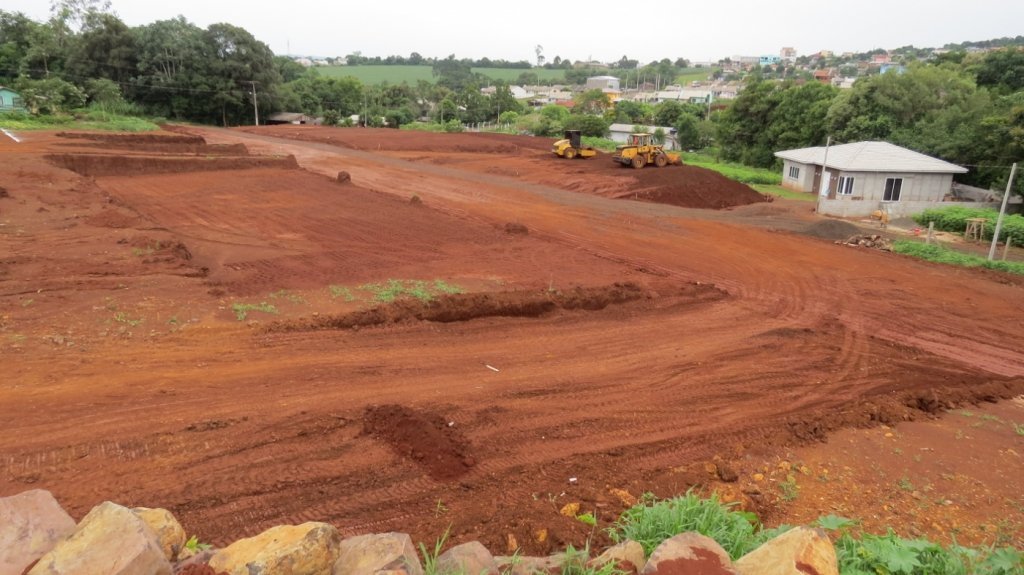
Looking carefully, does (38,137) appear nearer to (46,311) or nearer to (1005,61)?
(46,311)

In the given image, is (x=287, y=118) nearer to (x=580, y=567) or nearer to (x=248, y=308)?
(x=248, y=308)

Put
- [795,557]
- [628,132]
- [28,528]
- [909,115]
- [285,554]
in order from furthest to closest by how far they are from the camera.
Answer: [628,132]
[909,115]
[795,557]
[28,528]
[285,554]

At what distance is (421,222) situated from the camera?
64.8 feet

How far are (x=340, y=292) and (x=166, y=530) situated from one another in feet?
28.8

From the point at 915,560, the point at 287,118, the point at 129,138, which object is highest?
the point at 287,118

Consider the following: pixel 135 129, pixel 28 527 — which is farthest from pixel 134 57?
pixel 28 527

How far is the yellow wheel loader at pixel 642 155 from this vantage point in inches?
1383

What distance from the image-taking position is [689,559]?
367cm

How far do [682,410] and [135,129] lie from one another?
46.5 m

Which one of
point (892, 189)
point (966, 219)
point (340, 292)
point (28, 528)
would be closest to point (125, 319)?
point (340, 292)

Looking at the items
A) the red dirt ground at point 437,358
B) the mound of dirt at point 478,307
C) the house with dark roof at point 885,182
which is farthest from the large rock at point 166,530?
the house with dark roof at point 885,182

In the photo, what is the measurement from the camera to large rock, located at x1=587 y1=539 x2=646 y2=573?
3883 mm

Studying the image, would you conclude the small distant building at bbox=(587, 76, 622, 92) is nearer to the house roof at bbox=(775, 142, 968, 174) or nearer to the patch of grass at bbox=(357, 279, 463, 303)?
the house roof at bbox=(775, 142, 968, 174)

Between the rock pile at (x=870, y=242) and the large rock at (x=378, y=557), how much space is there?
2158 cm
